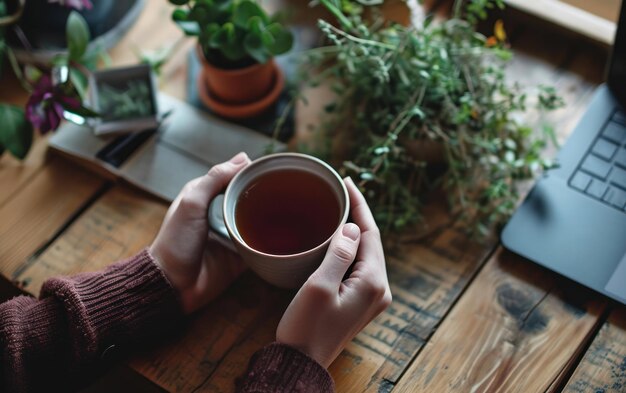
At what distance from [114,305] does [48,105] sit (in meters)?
0.33

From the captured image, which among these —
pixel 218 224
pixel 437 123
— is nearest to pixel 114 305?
pixel 218 224

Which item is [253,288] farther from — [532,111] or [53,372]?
[532,111]

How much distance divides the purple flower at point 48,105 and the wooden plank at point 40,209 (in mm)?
89

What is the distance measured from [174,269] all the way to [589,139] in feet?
2.03

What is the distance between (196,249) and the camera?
768 millimetres

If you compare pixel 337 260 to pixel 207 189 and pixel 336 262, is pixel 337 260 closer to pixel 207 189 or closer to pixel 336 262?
pixel 336 262

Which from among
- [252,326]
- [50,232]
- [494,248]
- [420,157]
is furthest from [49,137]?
[494,248]

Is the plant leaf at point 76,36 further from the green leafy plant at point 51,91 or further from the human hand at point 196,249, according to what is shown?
the human hand at point 196,249

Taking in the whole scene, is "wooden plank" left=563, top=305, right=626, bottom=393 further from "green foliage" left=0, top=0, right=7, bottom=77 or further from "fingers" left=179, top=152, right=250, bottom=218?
"green foliage" left=0, top=0, right=7, bottom=77

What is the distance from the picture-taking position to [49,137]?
976mm

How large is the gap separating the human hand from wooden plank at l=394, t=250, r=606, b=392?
0.92 feet

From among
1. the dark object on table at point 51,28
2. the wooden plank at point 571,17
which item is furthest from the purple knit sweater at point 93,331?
the wooden plank at point 571,17

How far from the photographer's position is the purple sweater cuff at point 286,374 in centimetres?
68

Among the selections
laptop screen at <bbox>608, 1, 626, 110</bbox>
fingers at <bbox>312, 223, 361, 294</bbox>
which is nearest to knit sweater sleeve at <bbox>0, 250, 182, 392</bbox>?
fingers at <bbox>312, 223, 361, 294</bbox>
